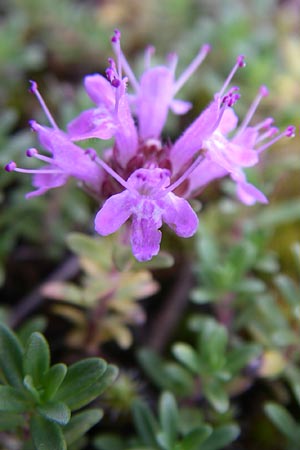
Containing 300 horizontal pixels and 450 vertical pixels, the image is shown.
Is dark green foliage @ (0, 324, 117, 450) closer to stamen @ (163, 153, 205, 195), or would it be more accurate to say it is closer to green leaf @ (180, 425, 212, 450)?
green leaf @ (180, 425, 212, 450)

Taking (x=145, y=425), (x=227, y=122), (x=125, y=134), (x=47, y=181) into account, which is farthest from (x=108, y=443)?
(x=227, y=122)

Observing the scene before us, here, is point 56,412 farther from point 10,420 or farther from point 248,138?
point 248,138

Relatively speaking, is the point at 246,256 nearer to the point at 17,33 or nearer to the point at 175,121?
the point at 175,121

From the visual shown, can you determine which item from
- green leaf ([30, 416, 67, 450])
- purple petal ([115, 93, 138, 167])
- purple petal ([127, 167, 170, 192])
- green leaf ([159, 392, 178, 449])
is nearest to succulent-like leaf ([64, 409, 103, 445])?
green leaf ([30, 416, 67, 450])

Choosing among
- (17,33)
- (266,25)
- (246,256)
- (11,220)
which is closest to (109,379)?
(246,256)

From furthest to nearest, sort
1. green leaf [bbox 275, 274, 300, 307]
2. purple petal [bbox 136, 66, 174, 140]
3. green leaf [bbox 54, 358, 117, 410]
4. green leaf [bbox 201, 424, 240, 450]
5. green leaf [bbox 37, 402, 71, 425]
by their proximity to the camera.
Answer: green leaf [bbox 275, 274, 300, 307], purple petal [bbox 136, 66, 174, 140], green leaf [bbox 201, 424, 240, 450], green leaf [bbox 54, 358, 117, 410], green leaf [bbox 37, 402, 71, 425]
